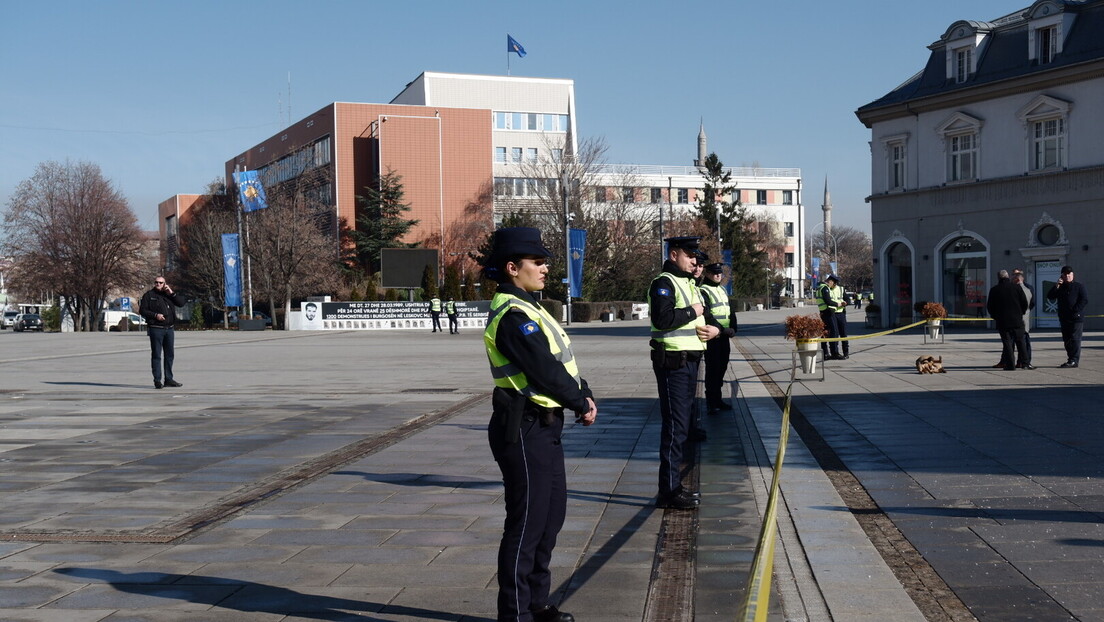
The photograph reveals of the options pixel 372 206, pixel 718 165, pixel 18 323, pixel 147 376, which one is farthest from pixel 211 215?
pixel 147 376

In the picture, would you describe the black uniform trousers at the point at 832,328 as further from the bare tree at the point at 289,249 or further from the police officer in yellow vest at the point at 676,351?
the bare tree at the point at 289,249

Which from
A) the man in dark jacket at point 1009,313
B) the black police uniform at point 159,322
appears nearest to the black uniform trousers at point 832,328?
the man in dark jacket at point 1009,313

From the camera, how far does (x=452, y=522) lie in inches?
264

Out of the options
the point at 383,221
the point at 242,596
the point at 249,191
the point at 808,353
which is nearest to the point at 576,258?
the point at 249,191

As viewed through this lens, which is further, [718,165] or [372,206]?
[718,165]

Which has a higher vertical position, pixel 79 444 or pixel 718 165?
pixel 718 165

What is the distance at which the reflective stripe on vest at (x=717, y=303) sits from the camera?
1237cm

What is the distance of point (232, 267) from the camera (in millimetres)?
52969

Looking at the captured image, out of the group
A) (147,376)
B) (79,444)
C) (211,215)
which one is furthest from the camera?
(211,215)

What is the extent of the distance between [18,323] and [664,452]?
77.8 m

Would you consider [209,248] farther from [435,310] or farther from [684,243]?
[684,243]

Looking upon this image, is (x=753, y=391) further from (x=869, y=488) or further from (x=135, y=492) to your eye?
(x=135, y=492)

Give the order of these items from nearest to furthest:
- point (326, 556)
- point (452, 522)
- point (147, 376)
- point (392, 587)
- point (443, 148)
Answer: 1. point (392, 587)
2. point (326, 556)
3. point (452, 522)
4. point (147, 376)
5. point (443, 148)

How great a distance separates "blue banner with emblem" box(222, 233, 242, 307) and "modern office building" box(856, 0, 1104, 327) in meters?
30.8
